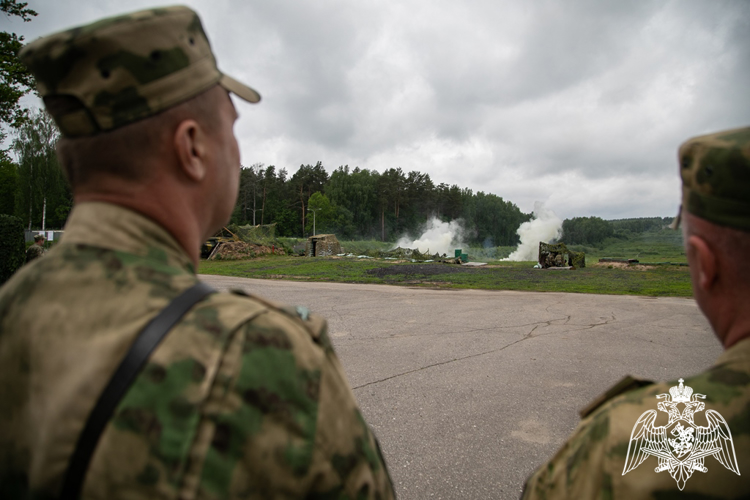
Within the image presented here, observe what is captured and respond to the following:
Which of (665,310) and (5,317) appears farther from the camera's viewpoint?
(665,310)

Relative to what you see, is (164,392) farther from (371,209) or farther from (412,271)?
(371,209)

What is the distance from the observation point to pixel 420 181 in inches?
3017

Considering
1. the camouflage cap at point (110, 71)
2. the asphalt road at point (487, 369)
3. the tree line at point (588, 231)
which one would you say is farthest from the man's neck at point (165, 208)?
the tree line at point (588, 231)

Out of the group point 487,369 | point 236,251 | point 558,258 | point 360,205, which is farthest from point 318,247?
point 360,205

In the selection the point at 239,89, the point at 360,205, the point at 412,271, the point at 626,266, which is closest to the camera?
the point at 239,89

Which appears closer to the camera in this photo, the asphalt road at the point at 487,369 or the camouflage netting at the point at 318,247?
the asphalt road at the point at 487,369

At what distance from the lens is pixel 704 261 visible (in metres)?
1.19

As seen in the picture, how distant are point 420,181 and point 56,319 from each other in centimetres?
7720

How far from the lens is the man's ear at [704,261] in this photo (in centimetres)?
118

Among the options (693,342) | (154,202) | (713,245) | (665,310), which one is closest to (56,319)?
(154,202)

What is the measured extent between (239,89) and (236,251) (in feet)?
104

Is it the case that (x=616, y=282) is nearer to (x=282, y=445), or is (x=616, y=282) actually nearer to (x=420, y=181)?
(x=282, y=445)

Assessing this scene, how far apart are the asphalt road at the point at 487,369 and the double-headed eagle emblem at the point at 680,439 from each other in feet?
6.75

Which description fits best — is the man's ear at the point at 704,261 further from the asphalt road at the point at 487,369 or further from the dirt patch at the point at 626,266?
the dirt patch at the point at 626,266
